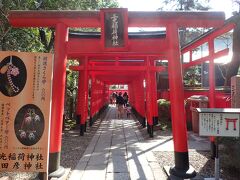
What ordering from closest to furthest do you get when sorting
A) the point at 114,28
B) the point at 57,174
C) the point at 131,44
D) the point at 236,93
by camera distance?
the point at 57,174 < the point at 114,28 < the point at 131,44 < the point at 236,93

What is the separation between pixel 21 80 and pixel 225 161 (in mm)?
4260

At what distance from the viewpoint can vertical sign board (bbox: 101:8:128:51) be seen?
19.5 ft

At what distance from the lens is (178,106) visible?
6.04m

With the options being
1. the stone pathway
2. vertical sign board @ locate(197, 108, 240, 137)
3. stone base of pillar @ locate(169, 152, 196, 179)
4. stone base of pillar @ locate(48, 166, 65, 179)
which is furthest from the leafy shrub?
stone base of pillar @ locate(48, 166, 65, 179)

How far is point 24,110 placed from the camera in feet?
15.9

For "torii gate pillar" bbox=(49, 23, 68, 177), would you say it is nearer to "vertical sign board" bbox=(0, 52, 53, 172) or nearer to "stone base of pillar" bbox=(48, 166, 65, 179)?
"stone base of pillar" bbox=(48, 166, 65, 179)

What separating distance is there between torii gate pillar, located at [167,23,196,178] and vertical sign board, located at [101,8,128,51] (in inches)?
35.5

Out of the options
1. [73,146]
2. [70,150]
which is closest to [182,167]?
[70,150]

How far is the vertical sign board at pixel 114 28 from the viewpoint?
5930mm

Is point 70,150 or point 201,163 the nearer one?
point 201,163

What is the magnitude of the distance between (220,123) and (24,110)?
3059 mm

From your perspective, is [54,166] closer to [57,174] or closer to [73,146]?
[57,174]

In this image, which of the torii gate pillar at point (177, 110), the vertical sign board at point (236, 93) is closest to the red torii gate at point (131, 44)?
the torii gate pillar at point (177, 110)

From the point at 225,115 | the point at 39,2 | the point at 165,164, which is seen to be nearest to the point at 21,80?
the point at 225,115
